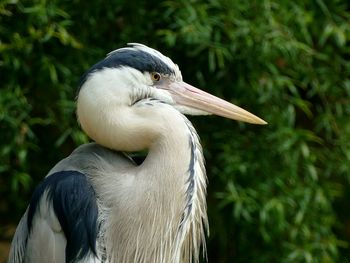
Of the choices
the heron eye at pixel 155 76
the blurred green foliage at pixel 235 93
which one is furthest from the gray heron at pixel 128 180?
the blurred green foliage at pixel 235 93

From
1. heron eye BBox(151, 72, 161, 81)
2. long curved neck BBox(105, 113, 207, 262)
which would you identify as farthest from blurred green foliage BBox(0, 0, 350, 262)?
long curved neck BBox(105, 113, 207, 262)

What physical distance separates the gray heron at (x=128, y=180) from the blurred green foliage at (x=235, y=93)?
3.89 ft

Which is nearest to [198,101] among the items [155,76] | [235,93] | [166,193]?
[155,76]

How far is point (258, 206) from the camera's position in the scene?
4.76 m

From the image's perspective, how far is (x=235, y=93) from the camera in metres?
4.85

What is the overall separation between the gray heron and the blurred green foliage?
3.89 feet

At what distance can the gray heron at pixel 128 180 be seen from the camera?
3.13 m

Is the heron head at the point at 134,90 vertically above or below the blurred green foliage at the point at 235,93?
above

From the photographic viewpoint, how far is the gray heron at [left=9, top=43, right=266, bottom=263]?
3.13m

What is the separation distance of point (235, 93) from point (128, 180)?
5.70 ft

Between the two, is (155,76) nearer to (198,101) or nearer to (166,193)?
(198,101)

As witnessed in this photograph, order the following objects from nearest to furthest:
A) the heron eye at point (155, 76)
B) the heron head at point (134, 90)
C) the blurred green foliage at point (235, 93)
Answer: the heron head at point (134, 90) → the heron eye at point (155, 76) → the blurred green foliage at point (235, 93)

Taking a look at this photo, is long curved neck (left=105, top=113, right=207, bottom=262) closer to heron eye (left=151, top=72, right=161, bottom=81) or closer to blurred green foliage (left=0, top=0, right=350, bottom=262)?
heron eye (left=151, top=72, right=161, bottom=81)

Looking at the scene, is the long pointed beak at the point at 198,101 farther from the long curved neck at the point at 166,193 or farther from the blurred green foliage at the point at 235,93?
the blurred green foliage at the point at 235,93
